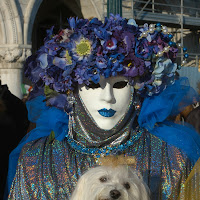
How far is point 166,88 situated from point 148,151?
0.43 meters

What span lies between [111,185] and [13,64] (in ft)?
19.9

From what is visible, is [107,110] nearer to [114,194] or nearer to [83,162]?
[83,162]

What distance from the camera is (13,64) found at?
25.8ft

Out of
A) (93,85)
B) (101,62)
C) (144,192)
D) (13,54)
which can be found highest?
(13,54)

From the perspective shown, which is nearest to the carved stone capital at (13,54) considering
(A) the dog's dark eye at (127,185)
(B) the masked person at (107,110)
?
(B) the masked person at (107,110)

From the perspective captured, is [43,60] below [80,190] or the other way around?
the other way around

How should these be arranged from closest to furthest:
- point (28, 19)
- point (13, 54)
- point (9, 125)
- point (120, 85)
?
1. point (120, 85)
2. point (9, 125)
3. point (13, 54)
4. point (28, 19)

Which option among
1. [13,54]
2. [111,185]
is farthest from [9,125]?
[13,54]

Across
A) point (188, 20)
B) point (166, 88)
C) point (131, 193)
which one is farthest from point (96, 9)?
point (131, 193)

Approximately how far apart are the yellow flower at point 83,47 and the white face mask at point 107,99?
0.58 feet

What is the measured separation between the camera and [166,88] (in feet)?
9.09

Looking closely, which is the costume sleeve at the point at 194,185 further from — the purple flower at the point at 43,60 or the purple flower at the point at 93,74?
the purple flower at the point at 43,60

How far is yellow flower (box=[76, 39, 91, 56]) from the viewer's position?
2539 millimetres

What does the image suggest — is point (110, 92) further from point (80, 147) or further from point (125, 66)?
point (80, 147)
